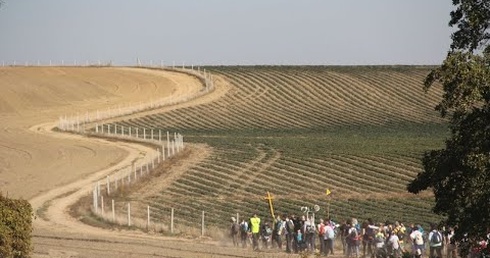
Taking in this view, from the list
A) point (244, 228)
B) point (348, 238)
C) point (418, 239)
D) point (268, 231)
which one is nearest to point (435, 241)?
point (418, 239)

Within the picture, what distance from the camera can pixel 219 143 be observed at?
67125mm

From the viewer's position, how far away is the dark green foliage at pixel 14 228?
81.3 ft

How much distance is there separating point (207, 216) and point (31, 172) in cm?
1733

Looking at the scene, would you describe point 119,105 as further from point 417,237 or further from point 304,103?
point 417,237

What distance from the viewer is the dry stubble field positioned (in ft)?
→ 143

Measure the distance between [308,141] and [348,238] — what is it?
3726 centimetres

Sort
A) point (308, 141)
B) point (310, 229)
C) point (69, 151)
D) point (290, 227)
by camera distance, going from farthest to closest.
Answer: point (308, 141) < point (69, 151) < point (290, 227) < point (310, 229)

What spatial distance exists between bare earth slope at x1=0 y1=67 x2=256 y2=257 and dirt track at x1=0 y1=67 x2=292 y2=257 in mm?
28

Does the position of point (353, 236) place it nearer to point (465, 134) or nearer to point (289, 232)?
point (289, 232)

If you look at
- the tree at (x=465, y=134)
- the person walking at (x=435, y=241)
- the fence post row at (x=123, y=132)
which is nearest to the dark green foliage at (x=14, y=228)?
the tree at (x=465, y=134)

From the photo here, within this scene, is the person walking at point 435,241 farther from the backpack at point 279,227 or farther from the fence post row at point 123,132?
the fence post row at point 123,132

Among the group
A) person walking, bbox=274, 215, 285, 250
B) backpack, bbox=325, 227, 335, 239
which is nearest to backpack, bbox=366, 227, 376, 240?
backpack, bbox=325, 227, 335, 239

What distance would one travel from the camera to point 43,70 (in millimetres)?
114938

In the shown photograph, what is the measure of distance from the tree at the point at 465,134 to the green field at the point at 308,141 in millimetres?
20016
